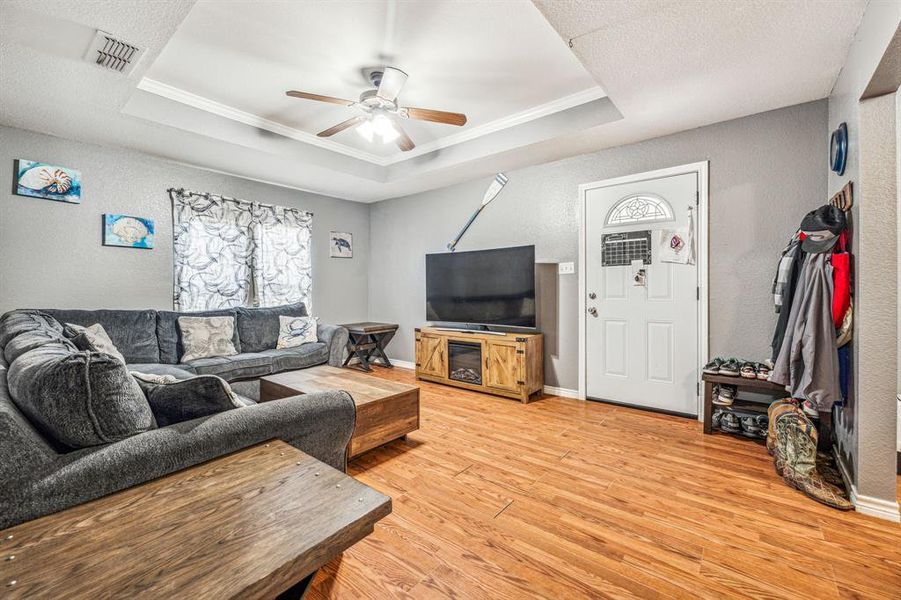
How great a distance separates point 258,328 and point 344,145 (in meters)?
2.19

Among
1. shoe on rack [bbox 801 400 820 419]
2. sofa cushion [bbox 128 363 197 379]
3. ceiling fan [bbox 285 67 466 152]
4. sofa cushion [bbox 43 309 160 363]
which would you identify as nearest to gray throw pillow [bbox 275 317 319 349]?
sofa cushion [bbox 128 363 197 379]

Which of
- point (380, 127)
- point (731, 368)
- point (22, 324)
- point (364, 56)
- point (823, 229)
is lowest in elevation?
point (731, 368)

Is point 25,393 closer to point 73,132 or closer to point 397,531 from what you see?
point 397,531

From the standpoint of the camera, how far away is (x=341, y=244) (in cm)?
562

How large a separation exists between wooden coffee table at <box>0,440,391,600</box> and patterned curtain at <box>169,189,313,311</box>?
3640 mm

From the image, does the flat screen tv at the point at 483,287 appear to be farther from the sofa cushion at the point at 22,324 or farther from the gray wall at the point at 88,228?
the sofa cushion at the point at 22,324

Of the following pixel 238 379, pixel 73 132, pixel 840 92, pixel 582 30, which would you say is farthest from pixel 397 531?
pixel 73 132

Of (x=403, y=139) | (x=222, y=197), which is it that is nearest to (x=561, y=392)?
(x=403, y=139)

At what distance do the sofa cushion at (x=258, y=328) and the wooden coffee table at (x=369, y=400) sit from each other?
3.82 feet

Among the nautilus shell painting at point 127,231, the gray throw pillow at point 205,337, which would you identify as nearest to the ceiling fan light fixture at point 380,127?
the gray throw pillow at point 205,337

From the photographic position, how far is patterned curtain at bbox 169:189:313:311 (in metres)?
4.09

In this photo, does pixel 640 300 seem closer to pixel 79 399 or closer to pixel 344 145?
pixel 344 145

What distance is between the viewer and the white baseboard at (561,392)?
3951 mm

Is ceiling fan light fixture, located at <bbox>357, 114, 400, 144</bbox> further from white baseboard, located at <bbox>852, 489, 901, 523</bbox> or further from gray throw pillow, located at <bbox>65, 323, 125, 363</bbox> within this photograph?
white baseboard, located at <bbox>852, 489, 901, 523</bbox>
